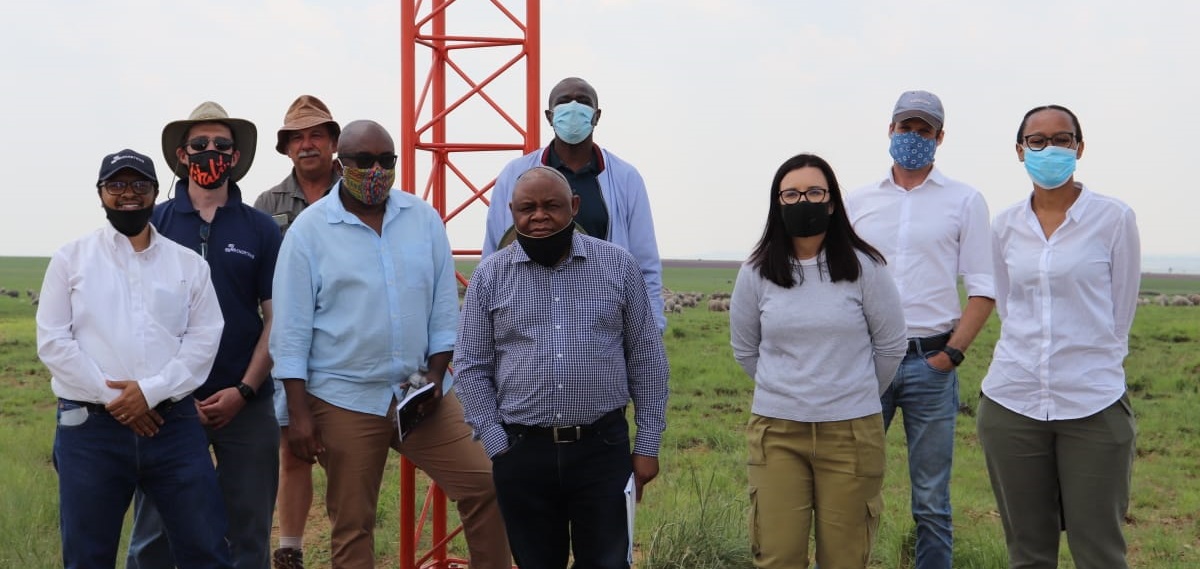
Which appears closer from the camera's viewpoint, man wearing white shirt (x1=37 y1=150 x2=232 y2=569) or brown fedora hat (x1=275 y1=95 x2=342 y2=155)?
man wearing white shirt (x1=37 y1=150 x2=232 y2=569)

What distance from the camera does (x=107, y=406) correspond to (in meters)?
4.25

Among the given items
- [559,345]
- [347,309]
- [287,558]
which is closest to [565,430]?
[559,345]

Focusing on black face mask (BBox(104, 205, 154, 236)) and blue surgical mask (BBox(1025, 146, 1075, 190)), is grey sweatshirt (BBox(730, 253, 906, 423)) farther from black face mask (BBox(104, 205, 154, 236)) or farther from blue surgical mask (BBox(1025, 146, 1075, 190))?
black face mask (BBox(104, 205, 154, 236))

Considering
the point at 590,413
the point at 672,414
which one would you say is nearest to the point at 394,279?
the point at 590,413

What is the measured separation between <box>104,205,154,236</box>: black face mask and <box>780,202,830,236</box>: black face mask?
2.71m

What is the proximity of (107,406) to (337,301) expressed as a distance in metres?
1.05

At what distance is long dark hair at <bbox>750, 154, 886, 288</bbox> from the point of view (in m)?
4.42

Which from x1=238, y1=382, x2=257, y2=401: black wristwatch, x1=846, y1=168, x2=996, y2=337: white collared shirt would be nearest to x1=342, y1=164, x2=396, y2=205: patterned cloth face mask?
x1=238, y1=382, x2=257, y2=401: black wristwatch

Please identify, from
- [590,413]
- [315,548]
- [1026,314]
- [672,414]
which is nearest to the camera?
[590,413]

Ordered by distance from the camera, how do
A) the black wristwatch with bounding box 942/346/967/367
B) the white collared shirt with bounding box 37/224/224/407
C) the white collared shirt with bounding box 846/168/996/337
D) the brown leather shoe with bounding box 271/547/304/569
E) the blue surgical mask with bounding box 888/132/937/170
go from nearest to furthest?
the white collared shirt with bounding box 37/224/224/407 → the black wristwatch with bounding box 942/346/967/367 → the white collared shirt with bounding box 846/168/996/337 → the blue surgical mask with bounding box 888/132/937/170 → the brown leather shoe with bounding box 271/547/304/569

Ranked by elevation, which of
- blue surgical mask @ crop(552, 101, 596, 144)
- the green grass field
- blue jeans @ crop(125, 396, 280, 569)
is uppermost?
blue surgical mask @ crop(552, 101, 596, 144)

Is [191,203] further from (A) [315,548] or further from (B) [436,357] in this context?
(A) [315,548]

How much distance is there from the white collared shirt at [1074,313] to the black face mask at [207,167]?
3577 mm

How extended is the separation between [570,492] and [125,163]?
89.4 inches
